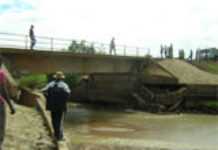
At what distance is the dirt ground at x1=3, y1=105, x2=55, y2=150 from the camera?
13405 mm

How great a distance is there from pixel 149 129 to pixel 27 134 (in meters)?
20.5

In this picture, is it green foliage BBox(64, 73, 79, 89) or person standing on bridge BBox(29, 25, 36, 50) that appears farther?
green foliage BBox(64, 73, 79, 89)

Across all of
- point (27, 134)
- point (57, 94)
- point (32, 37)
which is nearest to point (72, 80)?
point (32, 37)

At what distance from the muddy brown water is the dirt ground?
541 centimetres

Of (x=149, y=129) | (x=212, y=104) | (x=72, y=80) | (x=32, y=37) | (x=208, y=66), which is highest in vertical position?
(x=32, y=37)

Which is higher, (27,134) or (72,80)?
(27,134)

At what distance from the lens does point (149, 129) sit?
115ft

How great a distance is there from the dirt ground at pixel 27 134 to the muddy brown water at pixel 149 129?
541 cm

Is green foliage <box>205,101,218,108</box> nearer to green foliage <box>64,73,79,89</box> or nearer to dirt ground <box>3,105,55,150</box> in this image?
green foliage <box>64,73,79,89</box>

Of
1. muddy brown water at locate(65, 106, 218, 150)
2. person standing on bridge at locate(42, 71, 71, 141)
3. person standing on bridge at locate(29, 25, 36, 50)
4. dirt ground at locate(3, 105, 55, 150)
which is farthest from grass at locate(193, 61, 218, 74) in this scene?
person standing on bridge at locate(42, 71, 71, 141)

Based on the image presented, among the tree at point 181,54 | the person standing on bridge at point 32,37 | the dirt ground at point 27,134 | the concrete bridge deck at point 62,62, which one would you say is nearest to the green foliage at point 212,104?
the concrete bridge deck at point 62,62

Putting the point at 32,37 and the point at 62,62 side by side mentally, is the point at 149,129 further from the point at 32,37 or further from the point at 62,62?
the point at 62,62

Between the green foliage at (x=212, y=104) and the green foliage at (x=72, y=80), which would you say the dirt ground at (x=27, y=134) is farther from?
the green foliage at (x=72, y=80)

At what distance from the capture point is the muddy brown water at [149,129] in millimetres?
25984
